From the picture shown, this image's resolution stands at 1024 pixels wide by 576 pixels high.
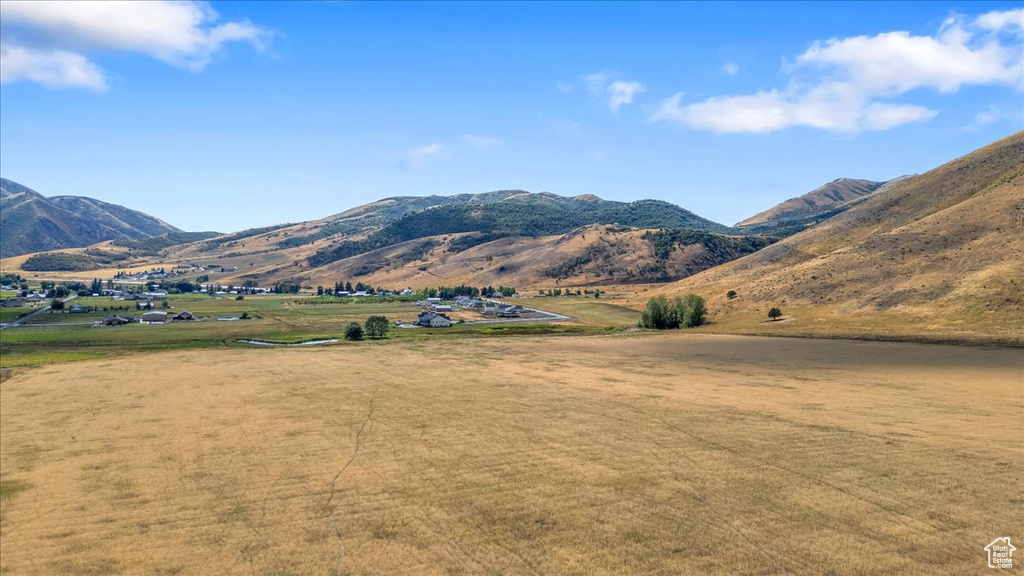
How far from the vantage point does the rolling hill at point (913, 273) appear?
8444 cm

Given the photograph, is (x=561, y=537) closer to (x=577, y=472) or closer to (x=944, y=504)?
(x=577, y=472)

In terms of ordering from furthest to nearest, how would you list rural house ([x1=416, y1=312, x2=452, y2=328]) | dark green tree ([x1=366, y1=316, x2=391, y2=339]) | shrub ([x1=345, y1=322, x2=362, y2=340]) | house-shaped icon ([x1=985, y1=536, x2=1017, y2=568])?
1. rural house ([x1=416, y1=312, x2=452, y2=328])
2. dark green tree ([x1=366, y1=316, x2=391, y2=339])
3. shrub ([x1=345, y1=322, x2=362, y2=340])
4. house-shaped icon ([x1=985, y1=536, x2=1017, y2=568])

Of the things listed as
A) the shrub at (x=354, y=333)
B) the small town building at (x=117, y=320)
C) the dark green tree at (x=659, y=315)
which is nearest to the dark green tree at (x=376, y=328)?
the shrub at (x=354, y=333)

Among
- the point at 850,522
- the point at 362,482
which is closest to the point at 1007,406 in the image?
the point at 850,522

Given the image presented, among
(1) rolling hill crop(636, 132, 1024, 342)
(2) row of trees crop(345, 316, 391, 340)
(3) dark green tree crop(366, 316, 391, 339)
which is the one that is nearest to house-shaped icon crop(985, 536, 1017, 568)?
(1) rolling hill crop(636, 132, 1024, 342)

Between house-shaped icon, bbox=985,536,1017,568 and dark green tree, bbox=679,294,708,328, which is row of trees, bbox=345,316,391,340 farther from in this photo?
house-shaped icon, bbox=985,536,1017,568

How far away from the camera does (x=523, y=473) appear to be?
3155 centimetres

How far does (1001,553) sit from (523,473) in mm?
20163

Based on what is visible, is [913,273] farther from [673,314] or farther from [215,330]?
[215,330]

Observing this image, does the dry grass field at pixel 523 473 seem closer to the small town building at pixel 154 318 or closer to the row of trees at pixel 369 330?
the row of trees at pixel 369 330

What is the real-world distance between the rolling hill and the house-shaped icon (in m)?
59.2

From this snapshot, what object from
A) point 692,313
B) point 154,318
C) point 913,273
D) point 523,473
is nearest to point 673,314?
point 692,313

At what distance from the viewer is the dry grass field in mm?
23625

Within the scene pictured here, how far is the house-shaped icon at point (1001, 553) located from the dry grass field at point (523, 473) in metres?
0.37
